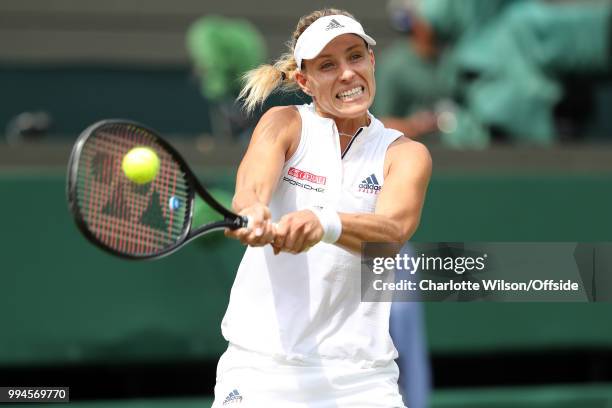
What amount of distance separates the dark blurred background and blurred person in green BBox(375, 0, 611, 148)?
0.04 ft

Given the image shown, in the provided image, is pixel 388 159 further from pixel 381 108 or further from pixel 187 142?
pixel 381 108

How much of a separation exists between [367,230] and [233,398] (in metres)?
0.63

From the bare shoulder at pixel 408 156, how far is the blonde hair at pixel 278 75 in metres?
0.38

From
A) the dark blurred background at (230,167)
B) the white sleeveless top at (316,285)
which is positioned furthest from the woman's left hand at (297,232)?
the dark blurred background at (230,167)

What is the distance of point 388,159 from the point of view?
330 cm

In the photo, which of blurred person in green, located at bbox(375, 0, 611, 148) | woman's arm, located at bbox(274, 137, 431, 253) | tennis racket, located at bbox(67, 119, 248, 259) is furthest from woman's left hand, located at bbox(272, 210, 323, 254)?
blurred person in green, located at bbox(375, 0, 611, 148)

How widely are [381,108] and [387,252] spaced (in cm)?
362

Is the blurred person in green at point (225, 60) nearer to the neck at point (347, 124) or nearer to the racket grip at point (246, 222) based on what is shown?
the neck at point (347, 124)

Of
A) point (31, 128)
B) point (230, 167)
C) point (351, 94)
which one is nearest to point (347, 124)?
point (351, 94)

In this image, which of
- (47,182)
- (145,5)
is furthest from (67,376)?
(145,5)

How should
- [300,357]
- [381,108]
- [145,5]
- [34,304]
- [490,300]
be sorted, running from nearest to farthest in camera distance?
[300,357]
[34,304]
[490,300]
[381,108]
[145,5]

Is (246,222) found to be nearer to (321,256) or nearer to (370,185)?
(321,256)

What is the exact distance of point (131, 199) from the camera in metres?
3.13

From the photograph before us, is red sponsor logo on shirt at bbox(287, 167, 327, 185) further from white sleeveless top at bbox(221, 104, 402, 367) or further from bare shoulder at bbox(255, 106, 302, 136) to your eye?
bare shoulder at bbox(255, 106, 302, 136)
